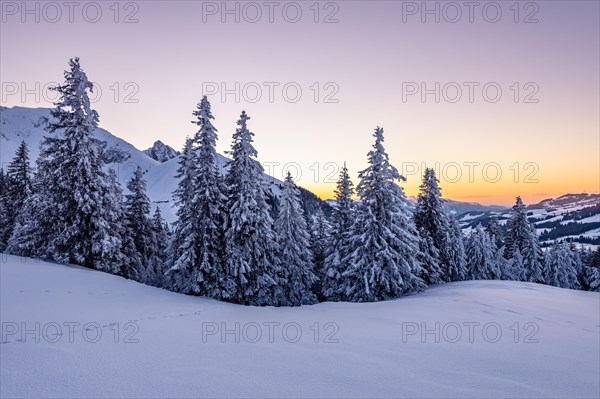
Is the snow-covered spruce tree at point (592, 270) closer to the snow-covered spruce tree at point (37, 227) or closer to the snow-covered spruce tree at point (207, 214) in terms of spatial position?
the snow-covered spruce tree at point (207, 214)

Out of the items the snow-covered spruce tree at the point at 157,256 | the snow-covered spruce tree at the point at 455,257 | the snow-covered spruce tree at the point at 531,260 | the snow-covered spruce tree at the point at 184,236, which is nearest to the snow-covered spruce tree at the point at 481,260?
the snow-covered spruce tree at the point at 531,260

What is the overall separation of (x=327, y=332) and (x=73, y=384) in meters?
4.66

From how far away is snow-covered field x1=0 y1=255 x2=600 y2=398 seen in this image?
13.6 feet

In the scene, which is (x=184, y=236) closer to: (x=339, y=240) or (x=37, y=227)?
(x=37, y=227)

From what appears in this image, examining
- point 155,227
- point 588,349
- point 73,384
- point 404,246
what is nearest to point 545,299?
point 588,349

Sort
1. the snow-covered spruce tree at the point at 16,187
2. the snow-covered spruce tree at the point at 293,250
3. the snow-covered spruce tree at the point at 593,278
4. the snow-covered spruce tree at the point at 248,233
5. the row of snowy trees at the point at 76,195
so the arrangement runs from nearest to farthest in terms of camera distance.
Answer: the row of snowy trees at the point at 76,195
the snow-covered spruce tree at the point at 248,233
the snow-covered spruce tree at the point at 293,250
the snow-covered spruce tree at the point at 16,187
the snow-covered spruce tree at the point at 593,278

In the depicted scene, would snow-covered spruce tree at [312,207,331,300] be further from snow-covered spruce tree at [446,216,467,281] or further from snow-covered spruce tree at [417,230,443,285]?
snow-covered spruce tree at [446,216,467,281]

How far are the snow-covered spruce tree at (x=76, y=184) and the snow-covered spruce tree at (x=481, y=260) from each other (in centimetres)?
3703

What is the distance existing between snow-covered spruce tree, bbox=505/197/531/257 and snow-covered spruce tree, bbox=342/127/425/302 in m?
25.6

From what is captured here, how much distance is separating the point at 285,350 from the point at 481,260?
41068mm

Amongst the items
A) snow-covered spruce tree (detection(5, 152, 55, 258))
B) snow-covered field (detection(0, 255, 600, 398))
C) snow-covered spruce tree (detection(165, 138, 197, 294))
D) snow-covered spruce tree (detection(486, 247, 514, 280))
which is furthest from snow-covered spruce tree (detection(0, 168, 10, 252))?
snow-covered spruce tree (detection(486, 247, 514, 280))

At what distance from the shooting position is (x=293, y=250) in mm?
27938

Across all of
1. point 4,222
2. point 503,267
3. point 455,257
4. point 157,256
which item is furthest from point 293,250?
point 4,222

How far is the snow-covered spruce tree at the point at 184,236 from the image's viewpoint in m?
22.4
